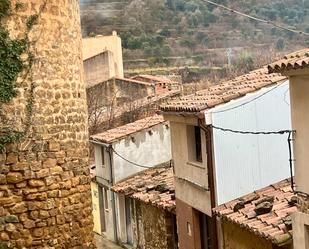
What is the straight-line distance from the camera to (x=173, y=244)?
1522 cm

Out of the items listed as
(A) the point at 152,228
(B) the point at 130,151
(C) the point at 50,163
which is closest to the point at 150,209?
(A) the point at 152,228

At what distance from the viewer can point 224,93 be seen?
1227 centimetres

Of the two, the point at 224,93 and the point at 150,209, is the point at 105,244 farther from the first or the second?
the point at 224,93

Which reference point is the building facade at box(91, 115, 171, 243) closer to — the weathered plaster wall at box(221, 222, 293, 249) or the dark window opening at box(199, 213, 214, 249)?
the dark window opening at box(199, 213, 214, 249)

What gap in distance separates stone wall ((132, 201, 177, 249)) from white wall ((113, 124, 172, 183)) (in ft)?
6.75

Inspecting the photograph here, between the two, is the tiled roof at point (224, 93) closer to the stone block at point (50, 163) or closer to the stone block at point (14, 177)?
the stone block at point (50, 163)

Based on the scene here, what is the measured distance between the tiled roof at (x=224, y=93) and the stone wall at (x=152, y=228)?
3.31 meters

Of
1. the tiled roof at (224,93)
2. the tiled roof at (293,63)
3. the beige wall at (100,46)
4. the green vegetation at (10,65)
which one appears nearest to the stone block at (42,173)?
the green vegetation at (10,65)

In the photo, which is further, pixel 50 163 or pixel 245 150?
pixel 245 150

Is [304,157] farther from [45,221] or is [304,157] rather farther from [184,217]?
[184,217]

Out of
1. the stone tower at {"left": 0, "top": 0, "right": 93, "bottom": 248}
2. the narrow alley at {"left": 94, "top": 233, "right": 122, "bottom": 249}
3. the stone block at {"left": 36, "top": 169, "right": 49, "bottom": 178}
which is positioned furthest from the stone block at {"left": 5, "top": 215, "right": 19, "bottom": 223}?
the narrow alley at {"left": 94, "top": 233, "right": 122, "bottom": 249}

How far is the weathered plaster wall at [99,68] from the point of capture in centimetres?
3431

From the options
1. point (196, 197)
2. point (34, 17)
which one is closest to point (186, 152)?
point (196, 197)

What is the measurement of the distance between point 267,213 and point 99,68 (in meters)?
26.0
